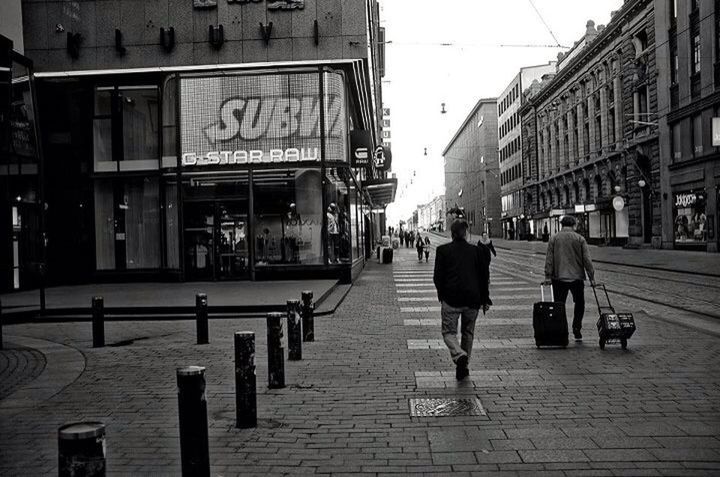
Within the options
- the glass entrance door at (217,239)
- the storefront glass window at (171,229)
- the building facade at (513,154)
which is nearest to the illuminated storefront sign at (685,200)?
the glass entrance door at (217,239)

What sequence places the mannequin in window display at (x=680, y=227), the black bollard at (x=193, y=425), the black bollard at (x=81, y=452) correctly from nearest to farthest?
the black bollard at (x=81, y=452) → the black bollard at (x=193, y=425) → the mannequin in window display at (x=680, y=227)

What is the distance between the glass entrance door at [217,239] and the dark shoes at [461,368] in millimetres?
15011

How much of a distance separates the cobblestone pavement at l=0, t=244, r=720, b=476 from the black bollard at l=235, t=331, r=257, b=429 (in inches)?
5.6

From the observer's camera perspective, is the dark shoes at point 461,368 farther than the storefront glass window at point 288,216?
No

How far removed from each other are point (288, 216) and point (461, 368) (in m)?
14.7

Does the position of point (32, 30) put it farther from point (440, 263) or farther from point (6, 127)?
point (440, 263)

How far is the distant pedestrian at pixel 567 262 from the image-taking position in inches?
383

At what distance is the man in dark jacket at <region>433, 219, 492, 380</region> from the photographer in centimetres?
762

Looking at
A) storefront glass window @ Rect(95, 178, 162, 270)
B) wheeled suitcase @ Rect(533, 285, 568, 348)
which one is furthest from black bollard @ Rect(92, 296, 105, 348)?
storefront glass window @ Rect(95, 178, 162, 270)

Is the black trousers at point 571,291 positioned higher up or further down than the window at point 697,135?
further down

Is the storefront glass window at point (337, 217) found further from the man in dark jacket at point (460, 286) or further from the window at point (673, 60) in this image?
the window at point (673, 60)

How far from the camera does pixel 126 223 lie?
22812mm

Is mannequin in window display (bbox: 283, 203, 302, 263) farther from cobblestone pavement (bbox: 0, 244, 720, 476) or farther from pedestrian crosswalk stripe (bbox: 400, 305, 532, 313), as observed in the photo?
cobblestone pavement (bbox: 0, 244, 720, 476)

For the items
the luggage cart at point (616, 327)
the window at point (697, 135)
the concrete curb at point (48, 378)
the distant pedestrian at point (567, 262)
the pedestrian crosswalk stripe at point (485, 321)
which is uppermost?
the window at point (697, 135)
